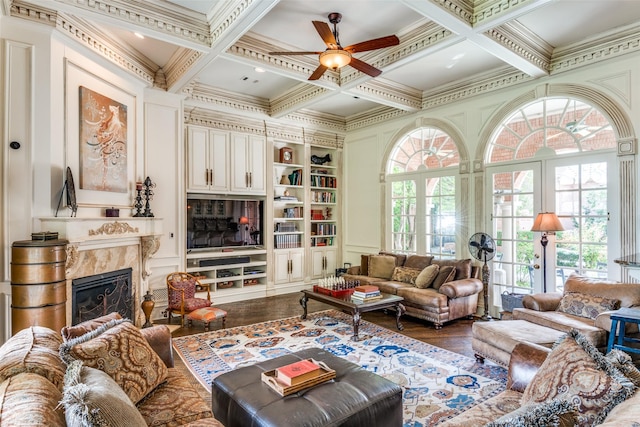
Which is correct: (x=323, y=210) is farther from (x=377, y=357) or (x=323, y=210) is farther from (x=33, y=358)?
(x=33, y=358)

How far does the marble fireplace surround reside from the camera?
322cm

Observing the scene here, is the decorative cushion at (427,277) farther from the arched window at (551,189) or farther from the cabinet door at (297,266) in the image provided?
the cabinet door at (297,266)

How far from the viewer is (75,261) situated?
10.9 ft

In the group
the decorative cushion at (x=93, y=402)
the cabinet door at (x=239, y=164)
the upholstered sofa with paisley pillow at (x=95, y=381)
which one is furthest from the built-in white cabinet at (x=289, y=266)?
the decorative cushion at (x=93, y=402)

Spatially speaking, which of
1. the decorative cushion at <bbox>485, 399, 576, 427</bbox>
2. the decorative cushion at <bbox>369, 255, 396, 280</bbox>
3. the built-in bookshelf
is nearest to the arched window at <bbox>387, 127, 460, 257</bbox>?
the decorative cushion at <bbox>369, 255, 396, 280</bbox>

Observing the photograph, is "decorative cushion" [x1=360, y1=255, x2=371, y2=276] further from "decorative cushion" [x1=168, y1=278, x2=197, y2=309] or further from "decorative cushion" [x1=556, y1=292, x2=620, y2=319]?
"decorative cushion" [x1=556, y1=292, x2=620, y2=319]

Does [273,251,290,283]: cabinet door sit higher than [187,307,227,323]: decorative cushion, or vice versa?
[273,251,290,283]: cabinet door

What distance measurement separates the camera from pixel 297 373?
2066 mm

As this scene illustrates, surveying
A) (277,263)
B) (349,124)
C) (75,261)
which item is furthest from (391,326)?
(349,124)

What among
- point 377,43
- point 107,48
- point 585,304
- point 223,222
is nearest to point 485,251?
point 585,304

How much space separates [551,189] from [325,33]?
3370mm

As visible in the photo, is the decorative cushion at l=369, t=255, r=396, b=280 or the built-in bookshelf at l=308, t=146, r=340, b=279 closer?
the decorative cushion at l=369, t=255, r=396, b=280

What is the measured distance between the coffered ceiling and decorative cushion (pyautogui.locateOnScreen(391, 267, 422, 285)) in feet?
8.49

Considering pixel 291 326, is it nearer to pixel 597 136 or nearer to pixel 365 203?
pixel 365 203
